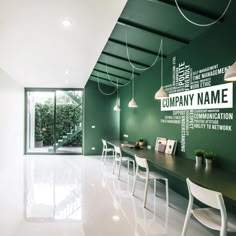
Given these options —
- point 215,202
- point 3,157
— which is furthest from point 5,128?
point 215,202

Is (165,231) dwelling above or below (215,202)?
below

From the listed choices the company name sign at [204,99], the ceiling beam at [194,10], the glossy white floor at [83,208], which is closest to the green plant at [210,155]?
the company name sign at [204,99]

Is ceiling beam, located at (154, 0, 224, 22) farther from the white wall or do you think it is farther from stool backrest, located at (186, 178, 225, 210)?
the white wall

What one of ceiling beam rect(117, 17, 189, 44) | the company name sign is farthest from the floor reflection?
ceiling beam rect(117, 17, 189, 44)

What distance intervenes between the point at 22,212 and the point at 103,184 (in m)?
1.89

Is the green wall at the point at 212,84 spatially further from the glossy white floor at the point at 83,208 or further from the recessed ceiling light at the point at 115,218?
the recessed ceiling light at the point at 115,218

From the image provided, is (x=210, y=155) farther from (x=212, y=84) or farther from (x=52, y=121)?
(x=52, y=121)

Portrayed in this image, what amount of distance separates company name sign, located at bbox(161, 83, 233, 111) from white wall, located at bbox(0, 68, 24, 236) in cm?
308

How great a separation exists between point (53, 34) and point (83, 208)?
280cm

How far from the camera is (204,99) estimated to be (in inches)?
141

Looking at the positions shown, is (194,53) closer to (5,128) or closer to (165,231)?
(165,231)

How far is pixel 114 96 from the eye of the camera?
916cm

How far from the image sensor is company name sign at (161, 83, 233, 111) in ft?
10.1

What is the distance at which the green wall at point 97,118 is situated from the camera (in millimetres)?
8977
